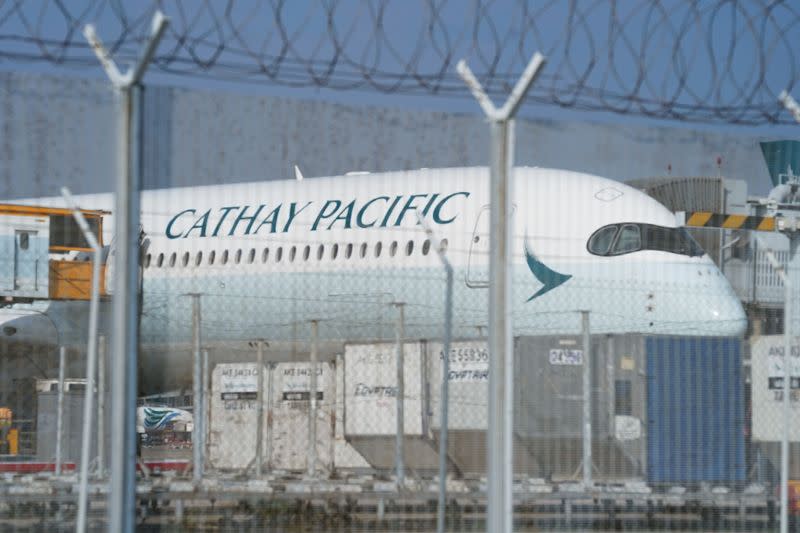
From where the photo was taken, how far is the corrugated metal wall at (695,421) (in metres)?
10.6

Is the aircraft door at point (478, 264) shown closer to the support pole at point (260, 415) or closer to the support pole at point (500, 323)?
the support pole at point (260, 415)

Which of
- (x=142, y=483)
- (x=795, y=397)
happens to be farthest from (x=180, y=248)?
(x=795, y=397)

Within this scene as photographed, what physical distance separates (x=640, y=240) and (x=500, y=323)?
986 cm

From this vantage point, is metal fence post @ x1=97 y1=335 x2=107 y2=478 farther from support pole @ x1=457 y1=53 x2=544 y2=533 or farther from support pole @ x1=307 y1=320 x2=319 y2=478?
support pole @ x1=457 y1=53 x2=544 y2=533

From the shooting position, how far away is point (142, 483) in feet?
34.1

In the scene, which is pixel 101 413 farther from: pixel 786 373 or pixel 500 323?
pixel 786 373

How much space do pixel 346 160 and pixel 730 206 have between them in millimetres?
8511

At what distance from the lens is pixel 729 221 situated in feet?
56.6

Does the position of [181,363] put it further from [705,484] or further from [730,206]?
[730,206]

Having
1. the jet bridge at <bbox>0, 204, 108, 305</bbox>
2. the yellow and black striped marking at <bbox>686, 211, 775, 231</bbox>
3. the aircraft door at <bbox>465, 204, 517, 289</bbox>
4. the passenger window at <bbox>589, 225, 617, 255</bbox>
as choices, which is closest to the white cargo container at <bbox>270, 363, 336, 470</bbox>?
the aircraft door at <bbox>465, 204, 517, 289</bbox>

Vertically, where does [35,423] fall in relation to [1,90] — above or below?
below

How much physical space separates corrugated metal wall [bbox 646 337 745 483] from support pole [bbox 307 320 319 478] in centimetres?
250

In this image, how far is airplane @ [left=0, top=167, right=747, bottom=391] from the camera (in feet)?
35.0

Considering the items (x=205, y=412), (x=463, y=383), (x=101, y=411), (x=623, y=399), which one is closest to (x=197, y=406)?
(x=205, y=412)
